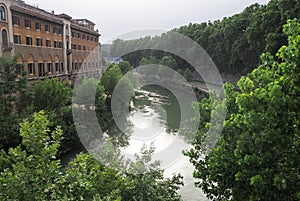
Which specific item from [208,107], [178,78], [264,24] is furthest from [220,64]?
[208,107]

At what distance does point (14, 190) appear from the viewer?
5434 millimetres

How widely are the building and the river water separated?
12256 millimetres

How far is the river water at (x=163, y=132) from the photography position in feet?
53.3

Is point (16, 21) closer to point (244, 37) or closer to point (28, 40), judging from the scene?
point (28, 40)

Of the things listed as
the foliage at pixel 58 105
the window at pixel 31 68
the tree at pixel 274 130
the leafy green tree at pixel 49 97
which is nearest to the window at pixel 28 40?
the window at pixel 31 68

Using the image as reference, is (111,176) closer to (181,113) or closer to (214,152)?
(214,152)

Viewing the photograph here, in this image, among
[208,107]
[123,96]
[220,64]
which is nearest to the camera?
[208,107]

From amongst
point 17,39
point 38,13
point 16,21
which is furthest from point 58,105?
point 38,13

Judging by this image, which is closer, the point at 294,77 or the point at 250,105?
the point at 294,77

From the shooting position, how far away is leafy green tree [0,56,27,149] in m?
16.6

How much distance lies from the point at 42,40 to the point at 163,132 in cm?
1853

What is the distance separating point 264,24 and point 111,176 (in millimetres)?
31156

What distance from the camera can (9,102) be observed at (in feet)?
60.7

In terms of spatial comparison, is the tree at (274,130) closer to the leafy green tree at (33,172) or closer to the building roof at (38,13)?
the leafy green tree at (33,172)
